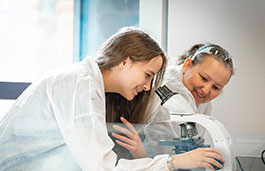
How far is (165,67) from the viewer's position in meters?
1.12

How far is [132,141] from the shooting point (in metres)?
0.94

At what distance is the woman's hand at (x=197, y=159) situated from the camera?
2.78ft

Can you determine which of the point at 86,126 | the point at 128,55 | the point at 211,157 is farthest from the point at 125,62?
the point at 211,157

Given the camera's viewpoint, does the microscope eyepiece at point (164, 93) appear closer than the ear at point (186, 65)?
Yes

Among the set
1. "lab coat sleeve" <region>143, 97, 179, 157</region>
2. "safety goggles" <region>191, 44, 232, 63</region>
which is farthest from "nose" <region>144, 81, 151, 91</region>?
"safety goggles" <region>191, 44, 232, 63</region>

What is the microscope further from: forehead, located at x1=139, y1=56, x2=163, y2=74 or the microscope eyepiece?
forehead, located at x1=139, y1=56, x2=163, y2=74

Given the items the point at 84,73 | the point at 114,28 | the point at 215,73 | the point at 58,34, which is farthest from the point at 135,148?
the point at 58,34

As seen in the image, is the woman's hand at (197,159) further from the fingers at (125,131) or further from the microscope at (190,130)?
the fingers at (125,131)

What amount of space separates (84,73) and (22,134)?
0.26 metres

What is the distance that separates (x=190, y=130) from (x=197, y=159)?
10cm

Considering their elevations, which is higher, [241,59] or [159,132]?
[241,59]

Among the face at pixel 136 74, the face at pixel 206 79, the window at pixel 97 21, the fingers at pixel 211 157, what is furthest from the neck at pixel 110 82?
the window at pixel 97 21

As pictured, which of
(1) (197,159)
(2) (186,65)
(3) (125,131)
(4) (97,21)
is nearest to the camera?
(1) (197,159)

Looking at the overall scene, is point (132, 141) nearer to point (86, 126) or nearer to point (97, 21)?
point (86, 126)
